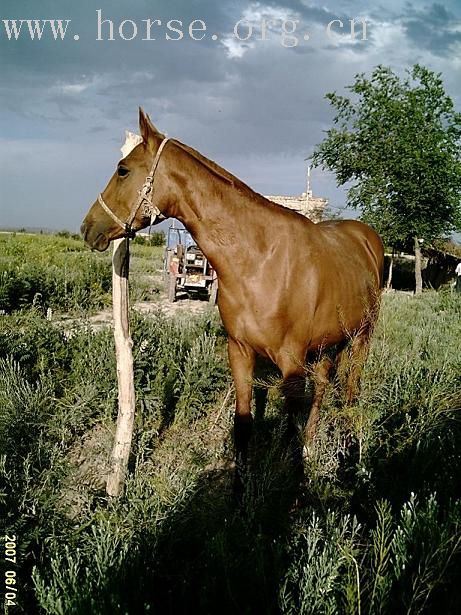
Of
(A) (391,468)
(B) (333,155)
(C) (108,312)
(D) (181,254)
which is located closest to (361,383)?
(A) (391,468)

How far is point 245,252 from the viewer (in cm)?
296

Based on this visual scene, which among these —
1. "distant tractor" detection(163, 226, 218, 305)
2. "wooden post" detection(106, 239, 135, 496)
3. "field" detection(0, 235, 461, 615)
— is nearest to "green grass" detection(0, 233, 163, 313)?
"distant tractor" detection(163, 226, 218, 305)

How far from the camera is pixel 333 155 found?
2191 cm

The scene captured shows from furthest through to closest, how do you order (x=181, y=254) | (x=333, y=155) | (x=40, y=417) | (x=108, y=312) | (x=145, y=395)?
(x=333, y=155)
(x=181, y=254)
(x=108, y=312)
(x=145, y=395)
(x=40, y=417)

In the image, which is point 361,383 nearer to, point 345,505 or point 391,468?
point 391,468

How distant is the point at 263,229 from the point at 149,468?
177 cm

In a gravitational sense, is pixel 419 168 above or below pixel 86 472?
above

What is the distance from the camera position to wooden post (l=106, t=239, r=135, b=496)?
9.43 feet

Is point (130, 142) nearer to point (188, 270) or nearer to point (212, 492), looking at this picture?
point (212, 492)

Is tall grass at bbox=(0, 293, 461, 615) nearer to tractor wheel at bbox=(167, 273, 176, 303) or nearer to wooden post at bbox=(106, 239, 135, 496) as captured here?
wooden post at bbox=(106, 239, 135, 496)

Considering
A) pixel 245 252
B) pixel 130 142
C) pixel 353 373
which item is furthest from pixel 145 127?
pixel 353 373

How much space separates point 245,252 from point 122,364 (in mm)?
1024

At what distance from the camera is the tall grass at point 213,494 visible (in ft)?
5.63

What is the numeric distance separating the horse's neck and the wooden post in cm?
42
